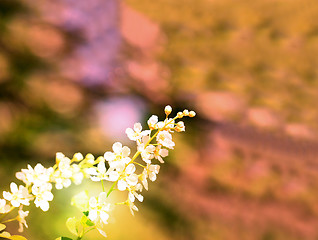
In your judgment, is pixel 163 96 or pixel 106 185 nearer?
pixel 106 185

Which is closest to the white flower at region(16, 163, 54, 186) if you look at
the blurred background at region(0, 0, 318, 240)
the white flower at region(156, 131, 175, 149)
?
the white flower at region(156, 131, 175, 149)

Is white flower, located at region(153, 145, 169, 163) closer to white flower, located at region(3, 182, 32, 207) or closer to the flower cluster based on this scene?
the flower cluster

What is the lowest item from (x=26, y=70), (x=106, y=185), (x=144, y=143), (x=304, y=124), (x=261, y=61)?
(x=144, y=143)

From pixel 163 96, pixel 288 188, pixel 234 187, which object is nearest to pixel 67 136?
pixel 163 96

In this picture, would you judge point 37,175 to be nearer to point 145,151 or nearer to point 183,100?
point 145,151

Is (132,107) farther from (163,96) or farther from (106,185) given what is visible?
(106,185)
